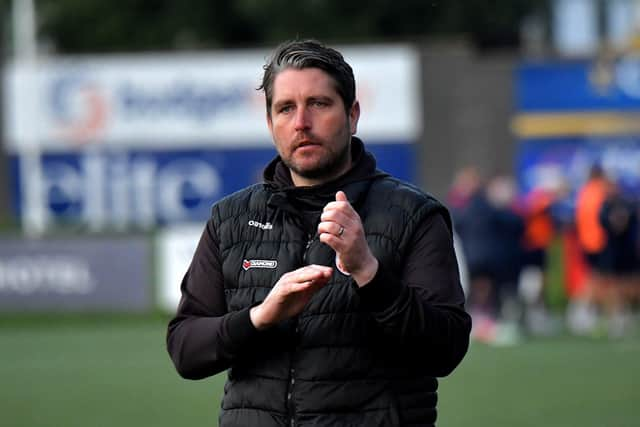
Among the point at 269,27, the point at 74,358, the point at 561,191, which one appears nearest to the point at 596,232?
the point at 561,191

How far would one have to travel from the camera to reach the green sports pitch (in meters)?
11.8

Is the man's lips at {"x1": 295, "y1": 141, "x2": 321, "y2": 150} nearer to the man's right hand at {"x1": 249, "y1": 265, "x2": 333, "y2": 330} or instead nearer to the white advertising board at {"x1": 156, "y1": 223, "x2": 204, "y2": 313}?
the man's right hand at {"x1": 249, "y1": 265, "x2": 333, "y2": 330}

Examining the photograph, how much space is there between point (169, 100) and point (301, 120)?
28860 mm

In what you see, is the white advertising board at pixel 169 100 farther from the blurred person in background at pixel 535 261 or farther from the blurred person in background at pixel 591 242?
the blurred person in background at pixel 591 242

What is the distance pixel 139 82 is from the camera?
32.6 meters

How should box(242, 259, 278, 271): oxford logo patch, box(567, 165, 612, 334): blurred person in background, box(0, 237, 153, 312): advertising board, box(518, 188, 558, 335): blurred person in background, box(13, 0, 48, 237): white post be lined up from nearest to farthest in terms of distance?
box(242, 259, 278, 271): oxford logo patch, box(567, 165, 612, 334): blurred person in background, box(518, 188, 558, 335): blurred person in background, box(0, 237, 153, 312): advertising board, box(13, 0, 48, 237): white post

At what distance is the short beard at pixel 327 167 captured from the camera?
4.09 meters

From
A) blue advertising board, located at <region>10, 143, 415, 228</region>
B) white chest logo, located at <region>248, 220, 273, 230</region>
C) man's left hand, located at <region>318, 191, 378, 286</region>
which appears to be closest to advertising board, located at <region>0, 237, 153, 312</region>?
blue advertising board, located at <region>10, 143, 415, 228</region>

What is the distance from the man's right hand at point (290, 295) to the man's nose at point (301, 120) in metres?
0.38

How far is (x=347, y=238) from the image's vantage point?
3.78 meters

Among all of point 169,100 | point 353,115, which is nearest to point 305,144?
point 353,115

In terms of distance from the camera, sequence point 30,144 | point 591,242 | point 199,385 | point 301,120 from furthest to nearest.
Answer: point 30,144 → point 591,242 → point 199,385 → point 301,120

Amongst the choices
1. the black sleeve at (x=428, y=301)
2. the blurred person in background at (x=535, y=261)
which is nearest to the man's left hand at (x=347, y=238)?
the black sleeve at (x=428, y=301)

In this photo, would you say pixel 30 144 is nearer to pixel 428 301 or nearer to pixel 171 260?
pixel 171 260
